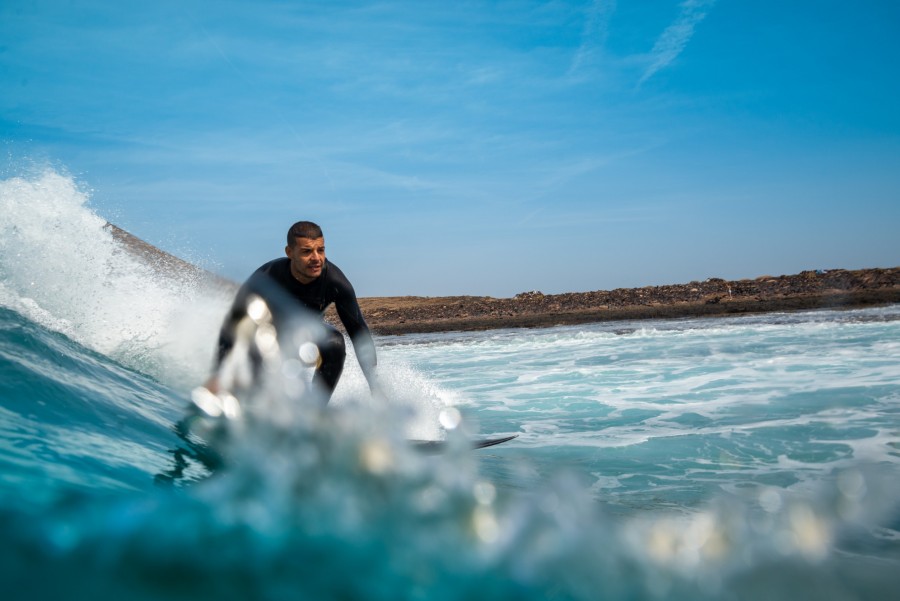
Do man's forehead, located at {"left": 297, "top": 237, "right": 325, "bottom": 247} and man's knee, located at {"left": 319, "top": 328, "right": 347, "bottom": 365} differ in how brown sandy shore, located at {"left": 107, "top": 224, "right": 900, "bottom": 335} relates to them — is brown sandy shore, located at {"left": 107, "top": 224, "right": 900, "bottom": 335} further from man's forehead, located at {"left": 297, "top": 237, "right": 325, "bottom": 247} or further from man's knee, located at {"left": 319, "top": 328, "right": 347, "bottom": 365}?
man's forehead, located at {"left": 297, "top": 237, "right": 325, "bottom": 247}

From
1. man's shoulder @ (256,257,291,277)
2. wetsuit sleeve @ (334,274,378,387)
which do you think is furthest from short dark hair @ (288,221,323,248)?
wetsuit sleeve @ (334,274,378,387)

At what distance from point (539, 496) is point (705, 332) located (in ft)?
53.5

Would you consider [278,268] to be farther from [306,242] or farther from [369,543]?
[369,543]

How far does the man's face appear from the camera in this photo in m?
4.73

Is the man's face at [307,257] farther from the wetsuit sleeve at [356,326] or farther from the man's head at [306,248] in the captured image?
the wetsuit sleeve at [356,326]

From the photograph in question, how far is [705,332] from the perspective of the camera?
17.2m

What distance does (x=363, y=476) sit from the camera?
7.66 ft

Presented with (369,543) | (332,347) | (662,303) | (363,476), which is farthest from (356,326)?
(662,303)

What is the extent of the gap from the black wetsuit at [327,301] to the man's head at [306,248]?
0.19m

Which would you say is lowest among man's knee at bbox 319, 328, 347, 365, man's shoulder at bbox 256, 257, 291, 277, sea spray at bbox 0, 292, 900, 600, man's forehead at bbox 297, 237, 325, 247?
sea spray at bbox 0, 292, 900, 600

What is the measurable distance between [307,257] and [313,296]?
0.45 meters

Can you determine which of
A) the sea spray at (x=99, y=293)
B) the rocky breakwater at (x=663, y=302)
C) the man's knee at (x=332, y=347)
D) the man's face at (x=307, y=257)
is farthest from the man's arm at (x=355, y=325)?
the rocky breakwater at (x=663, y=302)

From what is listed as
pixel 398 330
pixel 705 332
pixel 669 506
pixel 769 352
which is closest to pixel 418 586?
pixel 669 506

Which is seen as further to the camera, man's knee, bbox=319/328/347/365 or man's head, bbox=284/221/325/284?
man's knee, bbox=319/328/347/365
